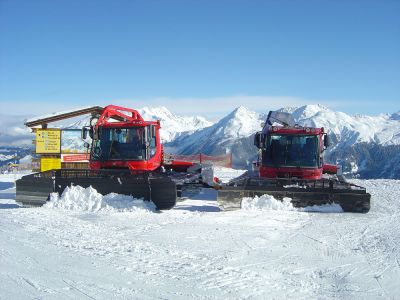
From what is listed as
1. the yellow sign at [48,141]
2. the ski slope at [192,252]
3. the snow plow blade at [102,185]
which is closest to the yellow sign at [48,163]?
the yellow sign at [48,141]

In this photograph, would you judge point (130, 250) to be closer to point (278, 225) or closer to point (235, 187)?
point (278, 225)

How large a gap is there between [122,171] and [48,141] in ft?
40.2

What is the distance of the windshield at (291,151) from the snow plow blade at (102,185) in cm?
389

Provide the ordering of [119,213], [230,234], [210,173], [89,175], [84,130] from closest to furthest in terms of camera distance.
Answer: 1. [230,234]
2. [119,213]
3. [89,175]
4. [84,130]
5. [210,173]

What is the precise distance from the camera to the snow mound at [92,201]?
10.4 metres

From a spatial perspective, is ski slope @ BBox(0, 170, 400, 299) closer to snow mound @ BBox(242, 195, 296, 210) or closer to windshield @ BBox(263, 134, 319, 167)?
snow mound @ BBox(242, 195, 296, 210)

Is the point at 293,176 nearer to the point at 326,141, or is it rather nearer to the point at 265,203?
the point at 326,141

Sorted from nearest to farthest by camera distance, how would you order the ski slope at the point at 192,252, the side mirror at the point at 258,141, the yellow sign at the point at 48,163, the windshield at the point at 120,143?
the ski slope at the point at 192,252
the windshield at the point at 120,143
the side mirror at the point at 258,141
the yellow sign at the point at 48,163

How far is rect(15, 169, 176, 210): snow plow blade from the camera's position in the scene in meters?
10.5

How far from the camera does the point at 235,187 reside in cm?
1066

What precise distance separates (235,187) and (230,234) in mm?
2648

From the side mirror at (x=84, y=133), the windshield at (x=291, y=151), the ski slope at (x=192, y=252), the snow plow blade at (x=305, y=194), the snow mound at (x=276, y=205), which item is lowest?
the ski slope at (x=192, y=252)

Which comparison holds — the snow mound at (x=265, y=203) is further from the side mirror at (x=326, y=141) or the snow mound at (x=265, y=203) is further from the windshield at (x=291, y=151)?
the side mirror at (x=326, y=141)

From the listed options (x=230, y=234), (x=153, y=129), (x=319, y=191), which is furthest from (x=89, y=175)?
(x=319, y=191)
